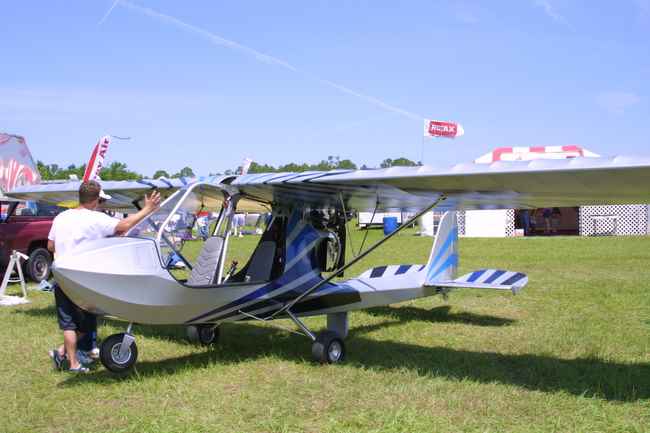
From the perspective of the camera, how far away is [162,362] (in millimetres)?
6270

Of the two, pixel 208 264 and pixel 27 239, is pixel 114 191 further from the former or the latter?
pixel 27 239

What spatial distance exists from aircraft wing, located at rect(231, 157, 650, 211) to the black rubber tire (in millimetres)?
8597

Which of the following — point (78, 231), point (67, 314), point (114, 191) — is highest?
point (114, 191)

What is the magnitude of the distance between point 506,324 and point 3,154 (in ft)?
43.2

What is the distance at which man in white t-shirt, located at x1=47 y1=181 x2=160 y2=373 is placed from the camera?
17.8 feet

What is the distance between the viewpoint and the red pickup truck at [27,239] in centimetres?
1273

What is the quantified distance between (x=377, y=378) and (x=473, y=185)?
2045 mm

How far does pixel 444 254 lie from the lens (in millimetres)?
8828

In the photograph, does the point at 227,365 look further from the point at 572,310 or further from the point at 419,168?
the point at 572,310

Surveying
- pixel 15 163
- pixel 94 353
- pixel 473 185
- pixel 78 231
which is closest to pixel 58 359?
pixel 94 353

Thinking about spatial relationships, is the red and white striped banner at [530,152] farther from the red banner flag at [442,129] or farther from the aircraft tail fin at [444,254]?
the aircraft tail fin at [444,254]

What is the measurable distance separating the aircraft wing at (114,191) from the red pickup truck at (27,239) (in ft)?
10.2

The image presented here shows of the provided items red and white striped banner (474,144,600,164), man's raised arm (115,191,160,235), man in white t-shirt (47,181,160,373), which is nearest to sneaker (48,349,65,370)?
man in white t-shirt (47,181,160,373)

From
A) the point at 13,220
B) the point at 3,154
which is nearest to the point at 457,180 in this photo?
the point at 13,220
